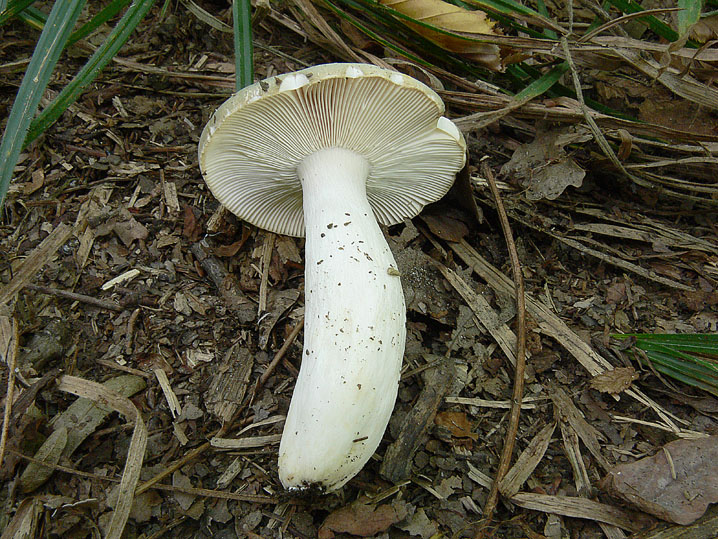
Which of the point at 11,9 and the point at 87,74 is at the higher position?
the point at 11,9

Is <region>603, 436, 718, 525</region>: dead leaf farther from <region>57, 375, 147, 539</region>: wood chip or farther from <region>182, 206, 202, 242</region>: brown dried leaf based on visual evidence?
<region>182, 206, 202, 242</region>: brown dried leaf

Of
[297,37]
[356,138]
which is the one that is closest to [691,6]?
[356,138]

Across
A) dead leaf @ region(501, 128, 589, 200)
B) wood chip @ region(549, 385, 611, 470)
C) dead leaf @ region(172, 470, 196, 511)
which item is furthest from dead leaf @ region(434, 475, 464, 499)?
dead leaf @ region(501, 128, 589, 200)

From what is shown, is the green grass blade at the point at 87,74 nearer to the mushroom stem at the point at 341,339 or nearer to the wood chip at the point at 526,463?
the mushroom stem at the point at 341,339

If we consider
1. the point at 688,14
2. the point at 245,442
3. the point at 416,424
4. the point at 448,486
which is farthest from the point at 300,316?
the point at 688,14

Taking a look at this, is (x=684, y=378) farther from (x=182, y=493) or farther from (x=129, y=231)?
(x=129, y=231)

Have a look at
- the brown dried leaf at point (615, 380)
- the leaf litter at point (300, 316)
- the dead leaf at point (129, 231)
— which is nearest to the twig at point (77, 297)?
the leaf litter at point (300, 316)

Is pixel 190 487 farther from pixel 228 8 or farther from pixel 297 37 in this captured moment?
pixel 228 8
